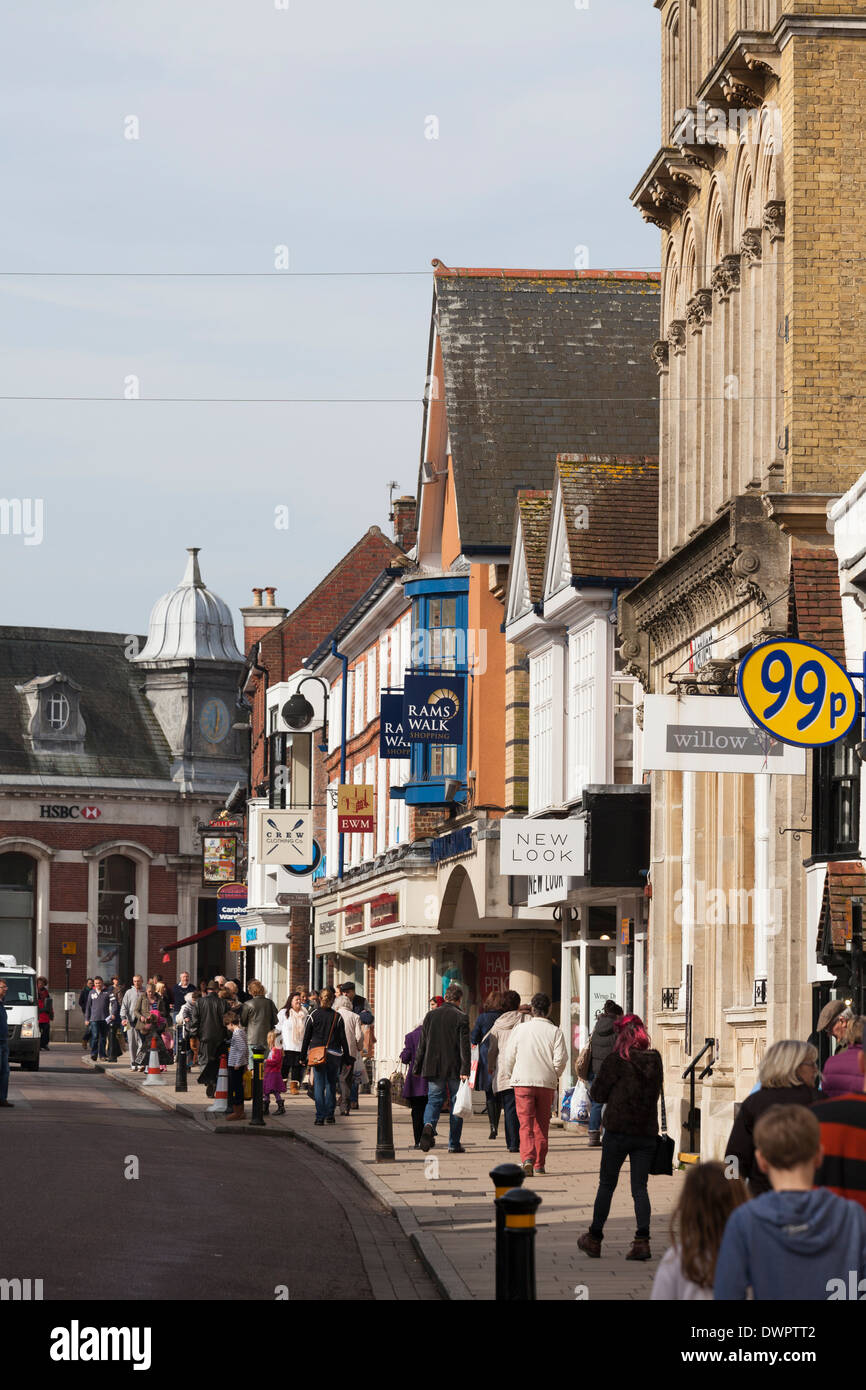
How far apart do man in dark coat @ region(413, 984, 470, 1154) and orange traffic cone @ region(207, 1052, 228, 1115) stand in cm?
467

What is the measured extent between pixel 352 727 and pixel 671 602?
83.0ft

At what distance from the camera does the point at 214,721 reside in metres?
82.6

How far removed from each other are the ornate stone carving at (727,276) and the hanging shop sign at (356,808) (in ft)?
70.0

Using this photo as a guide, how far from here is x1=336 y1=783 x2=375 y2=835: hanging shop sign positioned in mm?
41719

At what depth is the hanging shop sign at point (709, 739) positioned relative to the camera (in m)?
17.3

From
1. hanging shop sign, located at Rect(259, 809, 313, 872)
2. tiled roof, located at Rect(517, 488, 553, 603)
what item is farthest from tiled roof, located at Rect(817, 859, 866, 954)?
hanging shop sign, located at Rect(259, 809, 313, 872)

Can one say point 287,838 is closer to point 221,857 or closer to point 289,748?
point 289,748

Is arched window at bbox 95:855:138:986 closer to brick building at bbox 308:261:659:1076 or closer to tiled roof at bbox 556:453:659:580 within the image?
brick building at bbox 308:261:659:1076

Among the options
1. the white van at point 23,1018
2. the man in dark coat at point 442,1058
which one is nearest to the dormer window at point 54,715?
the white van at point 23,1018

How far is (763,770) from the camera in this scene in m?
17.3

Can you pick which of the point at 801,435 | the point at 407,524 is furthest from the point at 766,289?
the point at 407,524

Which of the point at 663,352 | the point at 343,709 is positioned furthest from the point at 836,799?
the point at 343,709

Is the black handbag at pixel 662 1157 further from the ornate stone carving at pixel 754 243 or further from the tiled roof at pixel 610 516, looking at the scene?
the tiled roof at pixel 610 516

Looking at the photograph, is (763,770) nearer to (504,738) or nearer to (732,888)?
(732,888)
